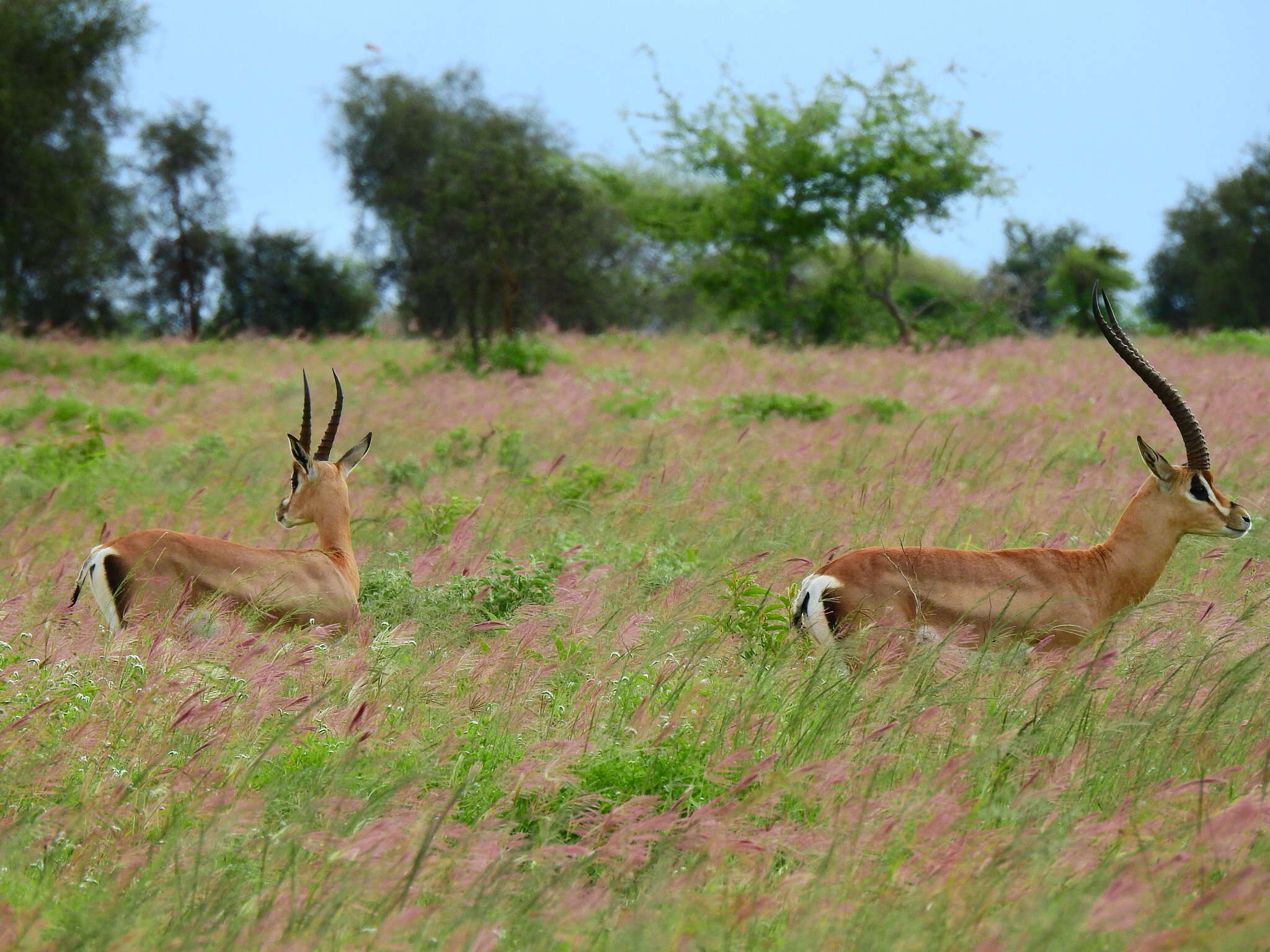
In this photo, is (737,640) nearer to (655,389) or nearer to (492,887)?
(492,887)

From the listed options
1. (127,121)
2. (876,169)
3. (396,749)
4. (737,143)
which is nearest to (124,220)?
(127,121)

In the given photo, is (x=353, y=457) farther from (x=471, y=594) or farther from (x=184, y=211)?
(x=184, y=211)

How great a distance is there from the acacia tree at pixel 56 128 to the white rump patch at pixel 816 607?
1768 cm

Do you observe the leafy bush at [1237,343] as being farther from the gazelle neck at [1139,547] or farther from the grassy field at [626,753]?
the gazelle neck at [1139,547]

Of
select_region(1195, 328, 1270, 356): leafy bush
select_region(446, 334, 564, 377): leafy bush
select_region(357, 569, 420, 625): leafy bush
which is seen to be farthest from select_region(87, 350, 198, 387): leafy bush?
select_region(1195, 328, 1270, 356): leafy bush

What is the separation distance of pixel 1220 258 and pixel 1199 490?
36695 mm

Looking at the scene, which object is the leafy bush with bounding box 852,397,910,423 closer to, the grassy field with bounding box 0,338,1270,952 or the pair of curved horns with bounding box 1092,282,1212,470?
the grassy field with bounding box 0,338,1270,952

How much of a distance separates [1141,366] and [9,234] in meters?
19.1

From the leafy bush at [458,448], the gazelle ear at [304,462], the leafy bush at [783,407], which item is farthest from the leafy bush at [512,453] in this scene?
the gazelle ear at [304,462]

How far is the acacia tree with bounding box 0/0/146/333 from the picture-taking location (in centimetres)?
1939

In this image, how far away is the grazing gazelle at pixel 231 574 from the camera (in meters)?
5.27

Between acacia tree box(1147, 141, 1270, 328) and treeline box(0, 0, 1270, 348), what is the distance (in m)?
0.07

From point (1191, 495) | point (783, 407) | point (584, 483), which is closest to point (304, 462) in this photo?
point (584, 483)

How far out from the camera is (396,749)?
3.61 metres
